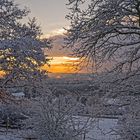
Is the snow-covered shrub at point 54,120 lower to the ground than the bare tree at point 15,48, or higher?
lower

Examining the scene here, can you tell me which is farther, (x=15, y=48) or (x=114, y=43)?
(x=15, y=48)

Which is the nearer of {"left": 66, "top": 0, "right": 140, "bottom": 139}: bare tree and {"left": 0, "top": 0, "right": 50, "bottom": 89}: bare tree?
{"left": 66, "top": 0, "right": 140, "bottom": 139}: bare tree

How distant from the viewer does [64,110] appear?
16875 mm

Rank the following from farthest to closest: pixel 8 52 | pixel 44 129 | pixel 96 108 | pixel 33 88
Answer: pixel 33 88, pixel 8 52, pixel 44 129, pixel 96 108

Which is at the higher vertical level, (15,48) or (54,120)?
(15,48)

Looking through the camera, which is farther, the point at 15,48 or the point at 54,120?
the point at 15,48

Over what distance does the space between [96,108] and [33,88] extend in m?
9.64

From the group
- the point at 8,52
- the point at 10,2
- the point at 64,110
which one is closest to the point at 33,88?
the point at 8,52

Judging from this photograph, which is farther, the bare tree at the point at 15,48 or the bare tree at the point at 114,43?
the bare tree at the point at 15,48

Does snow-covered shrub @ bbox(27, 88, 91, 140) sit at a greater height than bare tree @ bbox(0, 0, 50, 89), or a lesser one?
lesser

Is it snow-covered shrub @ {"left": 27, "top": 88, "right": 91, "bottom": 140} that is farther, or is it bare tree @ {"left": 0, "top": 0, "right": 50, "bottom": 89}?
bare tree @ {"left": 0, "top": 0, "right": 50, "bottom": 89}

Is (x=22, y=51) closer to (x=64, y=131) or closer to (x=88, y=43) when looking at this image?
(x=64, y=131)

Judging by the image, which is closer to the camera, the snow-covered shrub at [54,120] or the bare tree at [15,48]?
the snow-covered shrub at [54,120]

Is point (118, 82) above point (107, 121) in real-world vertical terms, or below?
above
